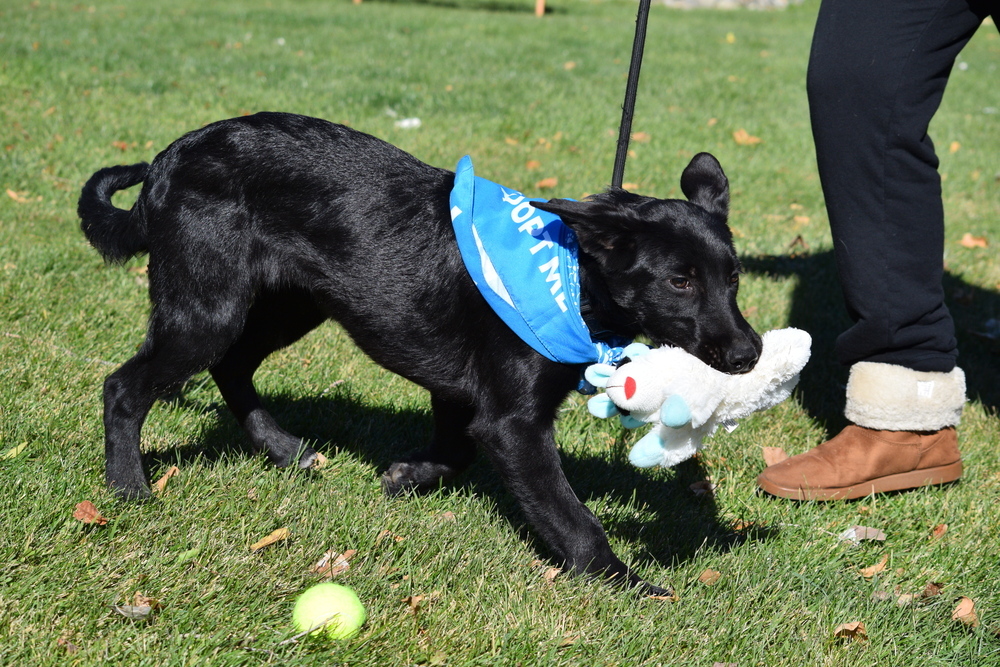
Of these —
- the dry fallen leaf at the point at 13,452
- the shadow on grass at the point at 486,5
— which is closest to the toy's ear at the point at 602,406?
the dry fallen leaf at the point at 13,452

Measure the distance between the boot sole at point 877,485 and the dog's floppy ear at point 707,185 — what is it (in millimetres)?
1080

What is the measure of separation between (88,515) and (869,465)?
8.95 ft

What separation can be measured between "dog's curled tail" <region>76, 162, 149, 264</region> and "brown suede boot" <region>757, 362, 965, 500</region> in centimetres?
240

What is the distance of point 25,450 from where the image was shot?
9.74 feet

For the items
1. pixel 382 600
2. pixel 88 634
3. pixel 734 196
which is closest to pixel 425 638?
pixel 382 600

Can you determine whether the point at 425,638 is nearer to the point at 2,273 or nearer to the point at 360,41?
the point at 2,273

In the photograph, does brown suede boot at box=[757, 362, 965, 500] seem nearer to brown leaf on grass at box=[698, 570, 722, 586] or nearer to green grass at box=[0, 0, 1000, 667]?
green grass at box=[0, 0, 1000, 667]

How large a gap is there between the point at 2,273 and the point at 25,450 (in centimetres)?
184

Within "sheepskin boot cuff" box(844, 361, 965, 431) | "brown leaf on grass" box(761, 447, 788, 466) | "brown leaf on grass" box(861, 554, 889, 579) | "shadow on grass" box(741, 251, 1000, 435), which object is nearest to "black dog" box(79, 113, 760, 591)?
"brown leaf on grass" box(861, 554, 889, 579)

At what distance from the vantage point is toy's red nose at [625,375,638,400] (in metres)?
2.34

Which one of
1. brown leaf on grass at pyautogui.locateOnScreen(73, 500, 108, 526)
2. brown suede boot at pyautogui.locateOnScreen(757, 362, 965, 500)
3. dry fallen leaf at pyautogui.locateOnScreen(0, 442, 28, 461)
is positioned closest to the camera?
brown leaf on grass at pyautogui.locateOnScreen(73, 500, 108, 526)

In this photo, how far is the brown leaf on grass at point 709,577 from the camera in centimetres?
275

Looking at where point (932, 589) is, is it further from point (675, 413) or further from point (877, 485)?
point (675, 413)

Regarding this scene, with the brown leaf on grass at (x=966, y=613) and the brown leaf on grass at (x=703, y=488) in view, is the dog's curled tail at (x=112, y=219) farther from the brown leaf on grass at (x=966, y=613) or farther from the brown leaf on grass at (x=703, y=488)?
the brown leaf on grass at (x=966, y=613)
